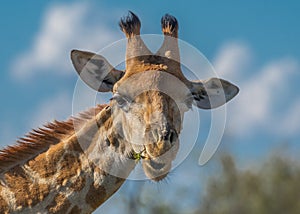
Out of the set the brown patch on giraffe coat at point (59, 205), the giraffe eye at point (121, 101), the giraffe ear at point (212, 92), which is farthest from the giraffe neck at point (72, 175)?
the giraffe ear at point (212, 92)

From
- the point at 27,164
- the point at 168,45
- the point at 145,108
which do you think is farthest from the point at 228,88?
the point at 27,164

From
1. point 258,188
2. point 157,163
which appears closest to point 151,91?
point 157,163

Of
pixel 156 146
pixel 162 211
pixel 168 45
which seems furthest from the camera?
pixel 162 211

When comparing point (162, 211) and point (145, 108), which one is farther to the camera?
point (162, 211)

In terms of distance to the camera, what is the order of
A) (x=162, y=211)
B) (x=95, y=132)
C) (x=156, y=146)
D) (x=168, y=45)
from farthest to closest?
(x=162, y=211) → (x=168, y=45) → (x=95, y=132) → (x=156, y=146)

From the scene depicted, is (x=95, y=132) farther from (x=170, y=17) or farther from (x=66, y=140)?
(x=170, y=17)

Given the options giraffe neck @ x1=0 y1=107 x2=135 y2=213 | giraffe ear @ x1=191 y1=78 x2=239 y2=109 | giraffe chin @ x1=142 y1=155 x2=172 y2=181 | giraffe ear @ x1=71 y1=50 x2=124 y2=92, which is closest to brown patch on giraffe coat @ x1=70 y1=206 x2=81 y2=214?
giraffe neck @ x1=0 y1=107 x2=135 y2=213

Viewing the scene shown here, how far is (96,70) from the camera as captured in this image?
13531mm

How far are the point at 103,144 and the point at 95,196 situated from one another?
79 cm

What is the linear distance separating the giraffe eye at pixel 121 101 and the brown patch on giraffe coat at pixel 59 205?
1.54m

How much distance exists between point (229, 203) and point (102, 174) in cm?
4510

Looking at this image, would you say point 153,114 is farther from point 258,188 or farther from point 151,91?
point 258,188

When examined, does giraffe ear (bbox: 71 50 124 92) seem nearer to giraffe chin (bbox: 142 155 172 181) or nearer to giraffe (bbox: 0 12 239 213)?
giraffe (bbox: 0 12 239 213)

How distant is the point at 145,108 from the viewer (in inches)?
493
